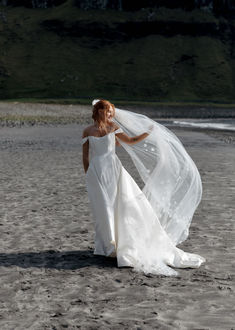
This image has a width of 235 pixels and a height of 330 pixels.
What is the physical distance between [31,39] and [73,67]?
16.7m

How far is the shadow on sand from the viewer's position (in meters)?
6.07

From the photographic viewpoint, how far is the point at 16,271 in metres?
5.85

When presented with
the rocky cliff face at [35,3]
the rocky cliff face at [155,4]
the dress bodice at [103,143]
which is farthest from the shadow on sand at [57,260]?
the rocky cliff face at [35,3]

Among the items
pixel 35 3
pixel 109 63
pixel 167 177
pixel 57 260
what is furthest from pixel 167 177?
pixel 35 3

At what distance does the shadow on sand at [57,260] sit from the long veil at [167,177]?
0.83 meters

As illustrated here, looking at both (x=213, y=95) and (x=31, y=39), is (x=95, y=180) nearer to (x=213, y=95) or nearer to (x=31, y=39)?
(x=213, y=95)

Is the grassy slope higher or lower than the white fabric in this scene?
lower

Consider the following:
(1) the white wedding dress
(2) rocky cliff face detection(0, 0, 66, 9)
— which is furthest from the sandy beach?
(2) rocky cliff face detection(0, 0, 66, 9)

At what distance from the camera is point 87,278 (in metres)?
5.59

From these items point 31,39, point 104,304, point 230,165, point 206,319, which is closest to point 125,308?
point 104,304

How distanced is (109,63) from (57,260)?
423 feet

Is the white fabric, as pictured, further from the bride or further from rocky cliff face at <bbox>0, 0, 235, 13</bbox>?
rocky cliff face at <bbox>0, 0, 235, 13</bbox>

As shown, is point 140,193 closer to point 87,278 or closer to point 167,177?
point 167,177

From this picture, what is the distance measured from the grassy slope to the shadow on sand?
10447 cm
